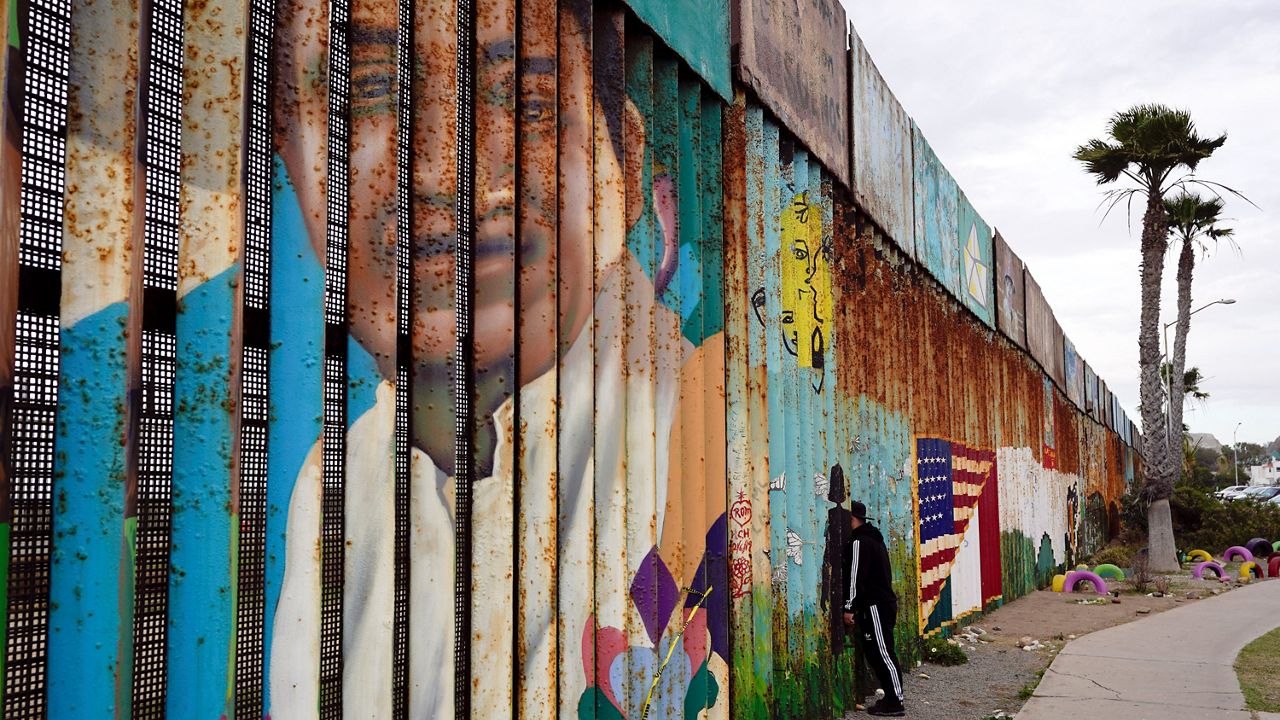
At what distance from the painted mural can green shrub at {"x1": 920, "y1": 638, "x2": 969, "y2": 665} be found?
260cm

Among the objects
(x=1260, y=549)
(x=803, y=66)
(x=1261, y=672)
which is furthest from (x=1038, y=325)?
(x=803, y=66)

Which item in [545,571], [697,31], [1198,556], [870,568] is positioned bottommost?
[1198,556]

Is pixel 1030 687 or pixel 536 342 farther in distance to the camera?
pixel 1030 687

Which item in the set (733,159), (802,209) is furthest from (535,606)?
(802,209)

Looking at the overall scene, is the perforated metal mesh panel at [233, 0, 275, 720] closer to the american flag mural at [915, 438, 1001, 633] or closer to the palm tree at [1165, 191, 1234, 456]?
the american flag mural at [915, 438, 1001, 633]

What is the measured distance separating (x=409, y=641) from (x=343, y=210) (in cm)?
143

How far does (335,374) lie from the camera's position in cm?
308

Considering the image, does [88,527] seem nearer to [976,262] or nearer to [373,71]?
[373,71]

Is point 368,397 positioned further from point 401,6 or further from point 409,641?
point 401,6

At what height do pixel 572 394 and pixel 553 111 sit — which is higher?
pixel 553 111

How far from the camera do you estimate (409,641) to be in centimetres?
325

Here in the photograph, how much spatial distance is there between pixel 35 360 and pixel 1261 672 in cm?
970

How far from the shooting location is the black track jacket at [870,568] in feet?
23.9

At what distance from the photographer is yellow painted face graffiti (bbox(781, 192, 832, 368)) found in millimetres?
6508
